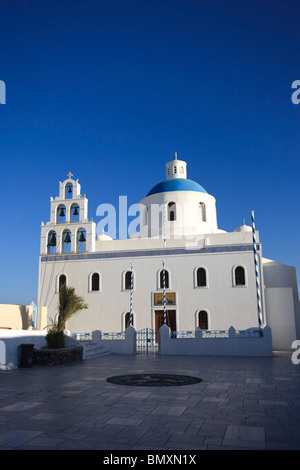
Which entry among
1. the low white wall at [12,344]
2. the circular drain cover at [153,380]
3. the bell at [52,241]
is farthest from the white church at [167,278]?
the circular drain cover at [153,380]

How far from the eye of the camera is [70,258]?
23.1 m

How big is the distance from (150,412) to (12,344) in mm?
7691

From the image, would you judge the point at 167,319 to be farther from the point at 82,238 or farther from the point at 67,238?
the point at 67,238

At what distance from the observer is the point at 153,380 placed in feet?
30.1

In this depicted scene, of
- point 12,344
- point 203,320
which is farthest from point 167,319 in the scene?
point 12,344

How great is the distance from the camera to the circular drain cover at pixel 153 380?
28.5 feet

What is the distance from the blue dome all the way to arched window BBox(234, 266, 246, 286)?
710cm

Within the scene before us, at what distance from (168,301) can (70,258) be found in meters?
6.74

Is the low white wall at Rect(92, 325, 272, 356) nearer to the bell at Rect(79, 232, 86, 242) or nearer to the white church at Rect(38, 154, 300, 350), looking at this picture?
the white church at Rect(38, 154, 300, 350)

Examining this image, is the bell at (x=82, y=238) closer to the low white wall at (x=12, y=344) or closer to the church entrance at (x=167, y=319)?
the church entrance at (x=167, y=319)

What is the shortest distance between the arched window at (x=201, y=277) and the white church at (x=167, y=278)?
0.19 feet

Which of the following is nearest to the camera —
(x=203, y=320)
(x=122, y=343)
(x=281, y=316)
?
(x=122, y=343)
